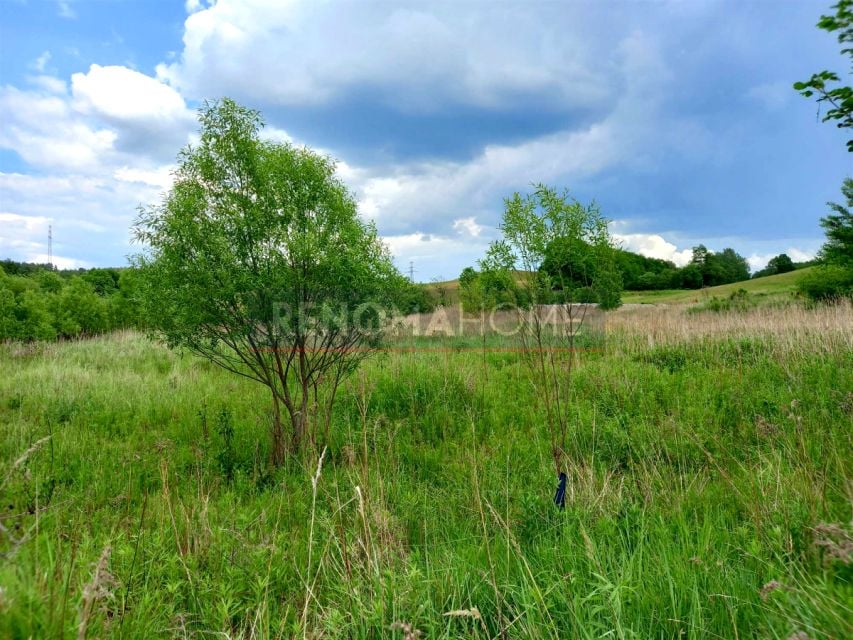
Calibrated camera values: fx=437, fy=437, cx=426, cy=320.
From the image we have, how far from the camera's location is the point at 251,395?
9242 mm

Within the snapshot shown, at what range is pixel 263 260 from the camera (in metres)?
5.96

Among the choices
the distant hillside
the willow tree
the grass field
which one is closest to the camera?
the grass field

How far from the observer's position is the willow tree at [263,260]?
5.77 metres

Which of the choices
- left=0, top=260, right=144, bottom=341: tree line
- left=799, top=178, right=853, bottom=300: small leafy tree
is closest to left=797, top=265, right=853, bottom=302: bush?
left=799, top=178, right=853, bottom=300: small leafy tree

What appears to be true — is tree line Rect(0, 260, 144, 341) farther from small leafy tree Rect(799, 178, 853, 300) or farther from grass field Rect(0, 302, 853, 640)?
small leafy tree Rect(799, 178, 853, 300)

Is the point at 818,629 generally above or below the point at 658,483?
above

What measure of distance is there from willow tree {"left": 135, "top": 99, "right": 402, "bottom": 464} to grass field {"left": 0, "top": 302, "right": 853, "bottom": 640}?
1.41 m

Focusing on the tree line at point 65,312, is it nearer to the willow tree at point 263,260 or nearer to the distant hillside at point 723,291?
the willow tree at point 263,260

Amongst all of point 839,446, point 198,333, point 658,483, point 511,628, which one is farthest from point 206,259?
point 839,446

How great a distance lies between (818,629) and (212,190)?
23.7ft

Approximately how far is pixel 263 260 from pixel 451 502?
3938 millimetres

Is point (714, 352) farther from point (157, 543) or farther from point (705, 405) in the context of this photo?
point (157, 543)

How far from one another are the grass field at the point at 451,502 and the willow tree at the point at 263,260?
4.62 feet

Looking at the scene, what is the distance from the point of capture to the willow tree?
18.9 ft
